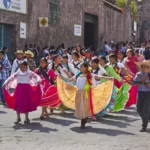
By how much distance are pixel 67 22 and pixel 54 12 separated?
82.5 inches

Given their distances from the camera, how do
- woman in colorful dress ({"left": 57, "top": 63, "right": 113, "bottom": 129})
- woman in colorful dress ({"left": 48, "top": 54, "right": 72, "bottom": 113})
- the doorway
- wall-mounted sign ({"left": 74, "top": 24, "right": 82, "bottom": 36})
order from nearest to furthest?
woman in colorful dress ({"left": 57, "top": 63, "right": 113, "bottom": 129}) → woman in colorful dress ({"left": 48, "top": 54, "right": 72, "bottom": 113}) → wall-mounted sign ({"left": 74, "top": 24, "right": 82, "bottom": 36}) → the doorway

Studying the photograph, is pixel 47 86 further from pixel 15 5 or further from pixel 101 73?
pixel 15 5

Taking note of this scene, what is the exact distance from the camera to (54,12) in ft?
86.5

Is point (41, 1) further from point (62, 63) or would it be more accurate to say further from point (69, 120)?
point (69, 120)

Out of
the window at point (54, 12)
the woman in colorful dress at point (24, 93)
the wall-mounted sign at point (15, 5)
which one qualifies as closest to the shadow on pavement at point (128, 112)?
the woman in colorful dress at point (24, 93)

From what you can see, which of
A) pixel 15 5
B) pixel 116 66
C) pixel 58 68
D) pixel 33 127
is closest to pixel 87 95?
pixel 33 127

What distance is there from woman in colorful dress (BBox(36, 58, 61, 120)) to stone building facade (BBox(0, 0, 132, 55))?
10.5 meters

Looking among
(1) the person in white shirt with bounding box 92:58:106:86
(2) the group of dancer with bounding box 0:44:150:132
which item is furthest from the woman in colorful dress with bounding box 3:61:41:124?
(1) the person in white shirt with bounding box 92:58:106:86

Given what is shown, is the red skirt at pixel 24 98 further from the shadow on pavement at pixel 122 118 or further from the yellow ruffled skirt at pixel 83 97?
the shadow on pavement at pixel 122 118

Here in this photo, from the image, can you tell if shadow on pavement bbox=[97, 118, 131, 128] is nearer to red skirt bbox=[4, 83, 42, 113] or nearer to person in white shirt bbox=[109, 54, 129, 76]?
red skirt bbox=[4, 83, 42, 113]

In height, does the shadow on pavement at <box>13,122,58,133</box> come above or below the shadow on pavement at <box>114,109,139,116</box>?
above

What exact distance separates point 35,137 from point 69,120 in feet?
7.32

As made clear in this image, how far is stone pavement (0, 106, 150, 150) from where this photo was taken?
7375mm

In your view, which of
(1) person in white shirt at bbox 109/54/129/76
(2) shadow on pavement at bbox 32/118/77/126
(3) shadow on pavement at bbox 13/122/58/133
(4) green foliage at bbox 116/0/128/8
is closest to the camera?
(3) shadow on pavement at bbox 13/122/58/133
